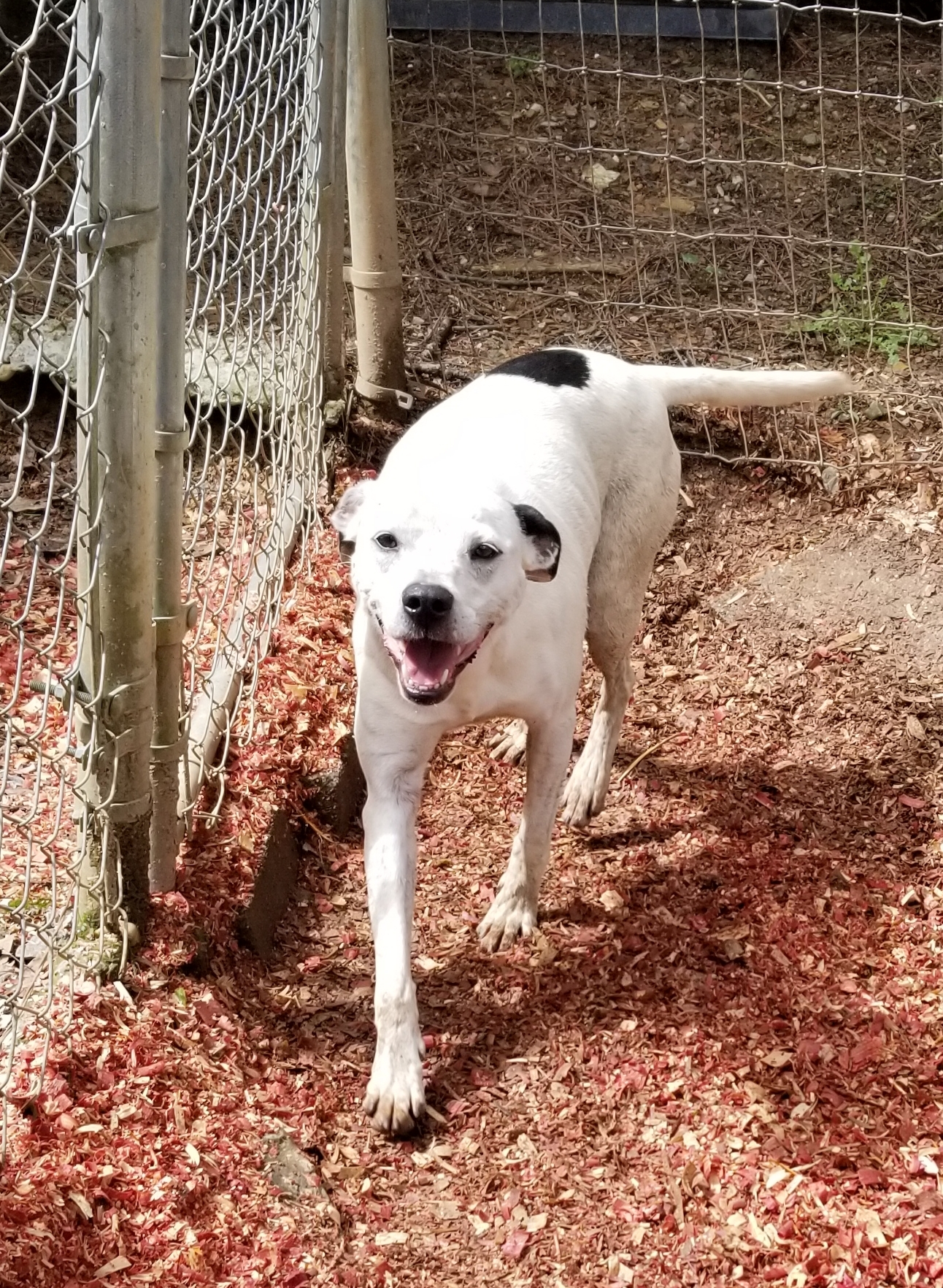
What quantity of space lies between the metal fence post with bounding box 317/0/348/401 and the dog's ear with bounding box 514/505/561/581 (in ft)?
7.31

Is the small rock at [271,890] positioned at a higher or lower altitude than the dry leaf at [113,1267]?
lower

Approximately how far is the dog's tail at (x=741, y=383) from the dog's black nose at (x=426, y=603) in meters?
1.57

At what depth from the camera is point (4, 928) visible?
3029 mm

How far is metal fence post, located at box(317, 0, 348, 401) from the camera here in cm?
461

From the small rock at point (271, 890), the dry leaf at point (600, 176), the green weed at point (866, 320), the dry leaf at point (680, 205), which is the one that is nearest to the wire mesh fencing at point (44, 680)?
the small rock at point (271, 890)

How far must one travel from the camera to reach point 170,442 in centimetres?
290

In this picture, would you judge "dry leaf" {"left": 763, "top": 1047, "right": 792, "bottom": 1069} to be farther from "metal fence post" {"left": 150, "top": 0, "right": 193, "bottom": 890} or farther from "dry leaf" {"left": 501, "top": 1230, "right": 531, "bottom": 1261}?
"metal fence post" {"left": 150, "top": 0, "right": 193, "bottom": 890}

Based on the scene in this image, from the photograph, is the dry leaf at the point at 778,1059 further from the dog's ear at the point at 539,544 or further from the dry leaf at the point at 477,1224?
the dog's ear at the point at 539,544

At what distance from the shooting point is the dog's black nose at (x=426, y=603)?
2.77 meters

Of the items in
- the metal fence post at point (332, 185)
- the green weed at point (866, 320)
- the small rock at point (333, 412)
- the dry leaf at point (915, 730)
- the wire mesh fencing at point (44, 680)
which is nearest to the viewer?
the wire mesh fencing at point (44, 680)

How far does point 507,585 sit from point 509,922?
109 centimetres

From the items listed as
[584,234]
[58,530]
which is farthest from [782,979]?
[584,234]

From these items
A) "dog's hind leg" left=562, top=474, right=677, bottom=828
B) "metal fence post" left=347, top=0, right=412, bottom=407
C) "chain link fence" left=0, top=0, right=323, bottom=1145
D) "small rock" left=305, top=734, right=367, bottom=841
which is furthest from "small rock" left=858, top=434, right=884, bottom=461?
"small rock" left=305, top=734, right=367, bottom=841

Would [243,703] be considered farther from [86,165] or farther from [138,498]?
[86,165]
